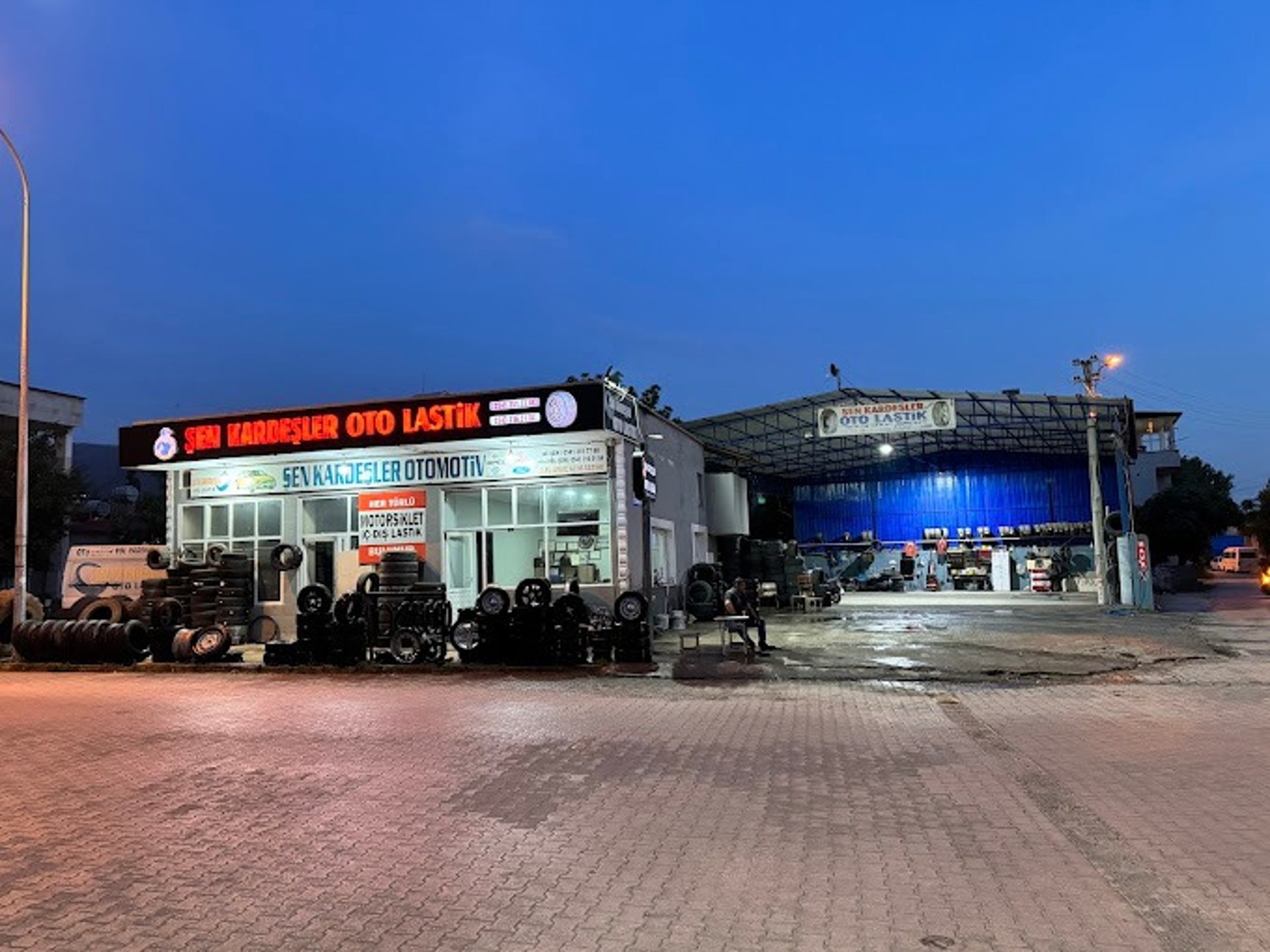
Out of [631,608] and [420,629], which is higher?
[631,608]

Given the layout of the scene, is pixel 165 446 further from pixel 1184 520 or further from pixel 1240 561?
pixel 1240 561

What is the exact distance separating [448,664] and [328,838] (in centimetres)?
953

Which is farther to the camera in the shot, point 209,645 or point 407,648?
point 209,645

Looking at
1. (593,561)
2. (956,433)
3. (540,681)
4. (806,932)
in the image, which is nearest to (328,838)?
(806,932)

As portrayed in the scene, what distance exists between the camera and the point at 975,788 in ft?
22.4

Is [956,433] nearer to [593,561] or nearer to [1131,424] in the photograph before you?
[1131,424]

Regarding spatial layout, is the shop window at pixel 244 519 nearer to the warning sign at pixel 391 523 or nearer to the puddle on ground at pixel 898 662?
the warning sign at pixel 391 523

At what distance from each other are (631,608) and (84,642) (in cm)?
1004

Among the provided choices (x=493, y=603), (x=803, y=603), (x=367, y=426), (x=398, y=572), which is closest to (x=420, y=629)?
(x=493, y=603)

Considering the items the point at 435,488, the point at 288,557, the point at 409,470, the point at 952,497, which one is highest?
the point at 952,497

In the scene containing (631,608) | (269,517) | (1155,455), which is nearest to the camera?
(631,608)

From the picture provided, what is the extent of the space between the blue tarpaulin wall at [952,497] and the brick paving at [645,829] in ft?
122

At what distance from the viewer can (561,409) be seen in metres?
Result: 18.5

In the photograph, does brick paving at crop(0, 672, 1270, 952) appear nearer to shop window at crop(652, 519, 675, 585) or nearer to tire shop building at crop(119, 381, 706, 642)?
tire shop building at crop(119, 381, 706, 642)
